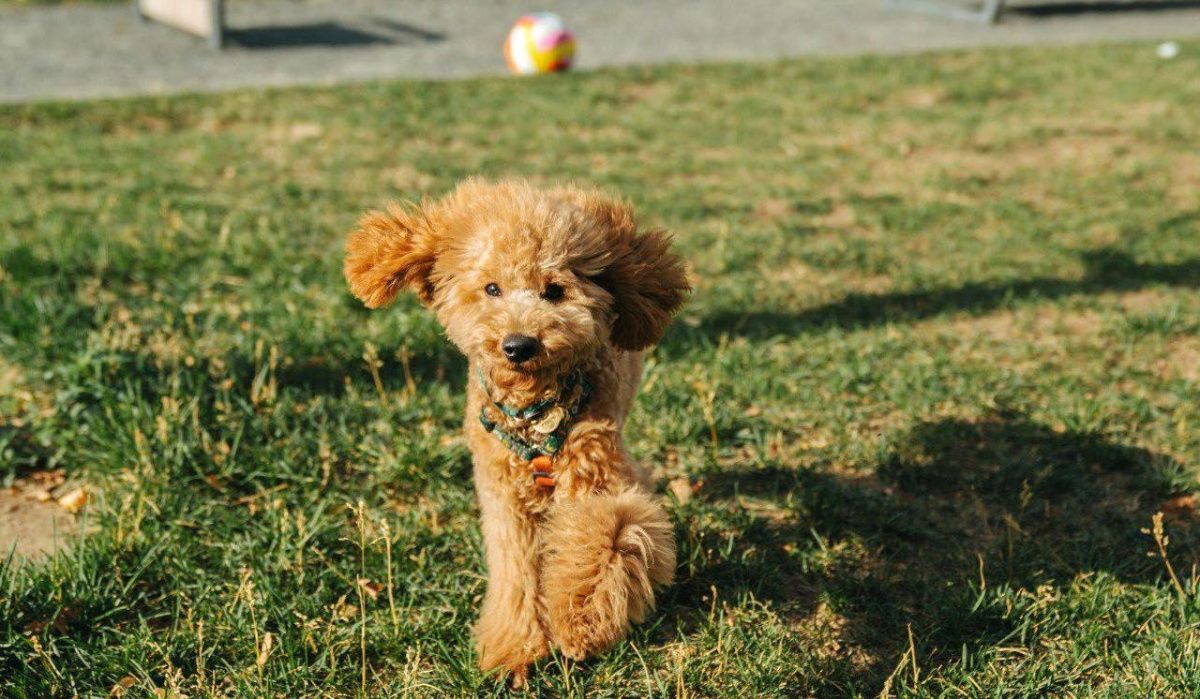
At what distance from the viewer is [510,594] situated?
292 centimetres

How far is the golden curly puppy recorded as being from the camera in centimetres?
255

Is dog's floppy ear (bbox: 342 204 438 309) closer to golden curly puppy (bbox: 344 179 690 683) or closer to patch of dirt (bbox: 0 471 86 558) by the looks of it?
golden curly puppy (bbox: 344 179 690 683)

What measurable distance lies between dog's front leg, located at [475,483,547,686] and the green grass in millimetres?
96

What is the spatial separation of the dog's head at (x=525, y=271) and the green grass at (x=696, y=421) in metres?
0.71

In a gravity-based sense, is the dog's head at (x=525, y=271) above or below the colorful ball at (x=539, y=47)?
below

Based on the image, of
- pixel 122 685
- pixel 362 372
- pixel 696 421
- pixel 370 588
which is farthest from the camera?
pixel 362 372

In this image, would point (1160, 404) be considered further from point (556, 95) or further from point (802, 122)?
point (556, 95)

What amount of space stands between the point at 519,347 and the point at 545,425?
37 cm

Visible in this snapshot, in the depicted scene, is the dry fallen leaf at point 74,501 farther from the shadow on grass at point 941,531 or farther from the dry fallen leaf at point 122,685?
the shadow on grass at point 941,531

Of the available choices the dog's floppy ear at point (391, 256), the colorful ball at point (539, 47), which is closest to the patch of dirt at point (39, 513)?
the dog's floppy ear at point (391, 256)

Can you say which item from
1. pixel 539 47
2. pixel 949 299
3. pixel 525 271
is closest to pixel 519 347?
pixel 525 271

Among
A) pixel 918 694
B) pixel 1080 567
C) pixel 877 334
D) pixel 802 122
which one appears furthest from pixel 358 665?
pixel 802 122

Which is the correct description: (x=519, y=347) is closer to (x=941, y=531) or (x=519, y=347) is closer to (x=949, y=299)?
(x=941, y=531)

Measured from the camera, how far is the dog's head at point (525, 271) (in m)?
2.66
